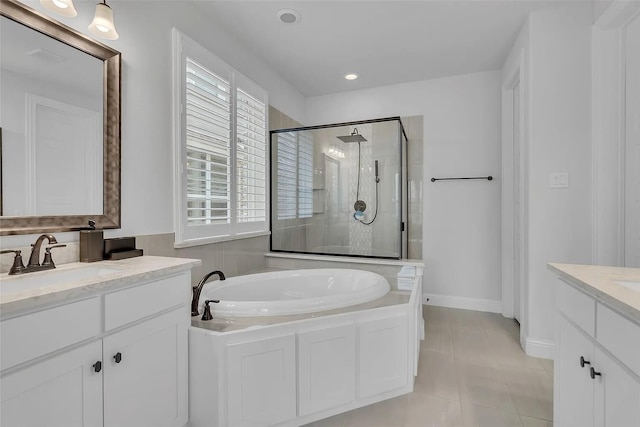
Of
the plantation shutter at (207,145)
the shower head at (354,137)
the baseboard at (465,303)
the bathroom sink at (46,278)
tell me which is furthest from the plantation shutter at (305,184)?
the bathroom sink at (46,278)

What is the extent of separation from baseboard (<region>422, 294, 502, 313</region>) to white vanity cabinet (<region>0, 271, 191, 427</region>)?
9.40 ft

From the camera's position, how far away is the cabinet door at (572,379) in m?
1.11

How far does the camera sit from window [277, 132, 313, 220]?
323 centimetres

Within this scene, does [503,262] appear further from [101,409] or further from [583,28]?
[101,409]

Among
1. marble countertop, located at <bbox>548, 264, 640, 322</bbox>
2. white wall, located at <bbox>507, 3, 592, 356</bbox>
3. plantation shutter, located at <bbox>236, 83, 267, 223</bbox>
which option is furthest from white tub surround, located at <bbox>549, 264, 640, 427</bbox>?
plantation shutter, located at <bbox>236, 83, 267, 223</bbox>

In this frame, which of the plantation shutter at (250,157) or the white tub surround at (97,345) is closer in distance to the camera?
the white tub surround at (97,345)

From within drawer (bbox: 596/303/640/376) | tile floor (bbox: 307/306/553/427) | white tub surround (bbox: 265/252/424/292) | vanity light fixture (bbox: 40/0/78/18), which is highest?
vanity light fixture (bbox: 40/0/78/18)

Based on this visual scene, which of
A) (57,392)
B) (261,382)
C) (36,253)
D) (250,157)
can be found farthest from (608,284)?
(250,157)

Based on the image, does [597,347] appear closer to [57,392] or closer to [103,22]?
[57,392]

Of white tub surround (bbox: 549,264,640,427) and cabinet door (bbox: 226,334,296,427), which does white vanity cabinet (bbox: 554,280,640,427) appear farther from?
cabinet door (bbox: 226,334,296,427)

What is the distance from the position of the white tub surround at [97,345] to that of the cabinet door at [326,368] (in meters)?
0.58

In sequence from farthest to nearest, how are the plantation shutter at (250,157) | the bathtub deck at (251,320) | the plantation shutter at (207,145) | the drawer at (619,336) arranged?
the plantation shutter at (250,157)
the plantation shutter at (207,145)
the bathtub deck at (251,320)
the drawer at (619,336)

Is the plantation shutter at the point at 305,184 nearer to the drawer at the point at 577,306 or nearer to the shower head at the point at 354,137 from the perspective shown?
the shower head at the point at 354,137

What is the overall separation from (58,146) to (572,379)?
97.3 inches
